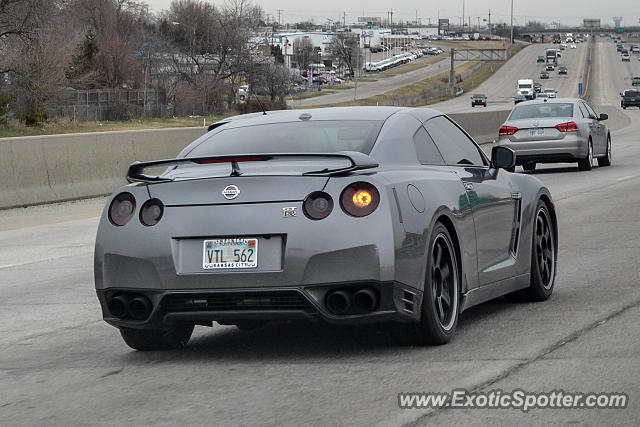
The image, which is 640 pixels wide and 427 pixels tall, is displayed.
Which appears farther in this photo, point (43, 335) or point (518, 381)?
point (43, 335)

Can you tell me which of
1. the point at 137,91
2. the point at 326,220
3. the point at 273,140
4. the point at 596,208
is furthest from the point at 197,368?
the point at 137,91

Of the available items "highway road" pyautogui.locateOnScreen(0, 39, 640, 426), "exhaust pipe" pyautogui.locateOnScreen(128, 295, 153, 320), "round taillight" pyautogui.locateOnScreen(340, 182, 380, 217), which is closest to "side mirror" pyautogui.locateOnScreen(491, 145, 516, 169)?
"highway road" pyautogui.locateOnScreen(0, 39, 640, 426)

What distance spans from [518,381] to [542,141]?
65.3 ft

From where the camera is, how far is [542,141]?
25578mm

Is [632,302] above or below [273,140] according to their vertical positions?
Answer: below

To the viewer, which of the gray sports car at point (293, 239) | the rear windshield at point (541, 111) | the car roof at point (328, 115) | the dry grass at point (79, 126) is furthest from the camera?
the dry grass at point (79, 126)

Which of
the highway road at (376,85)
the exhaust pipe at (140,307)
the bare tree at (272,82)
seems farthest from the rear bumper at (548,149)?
the highway road at (376,85)

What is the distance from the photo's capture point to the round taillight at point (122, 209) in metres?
7.07

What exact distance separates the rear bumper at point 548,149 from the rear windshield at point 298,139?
17925mm

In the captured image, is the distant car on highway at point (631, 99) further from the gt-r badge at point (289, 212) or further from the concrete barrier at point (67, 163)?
the gt-r badge at point (289, 212)

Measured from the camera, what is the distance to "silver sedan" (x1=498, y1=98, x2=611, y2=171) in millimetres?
25516

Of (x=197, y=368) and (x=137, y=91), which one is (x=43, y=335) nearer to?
(x=197, y=368)

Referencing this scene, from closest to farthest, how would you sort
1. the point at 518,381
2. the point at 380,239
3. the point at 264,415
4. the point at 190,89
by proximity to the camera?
1. the point at 264,415
2. the point at 518,381
3. the point at 380,239
4. the point at 190,89

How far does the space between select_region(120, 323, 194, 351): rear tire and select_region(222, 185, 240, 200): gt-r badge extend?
907 mm
